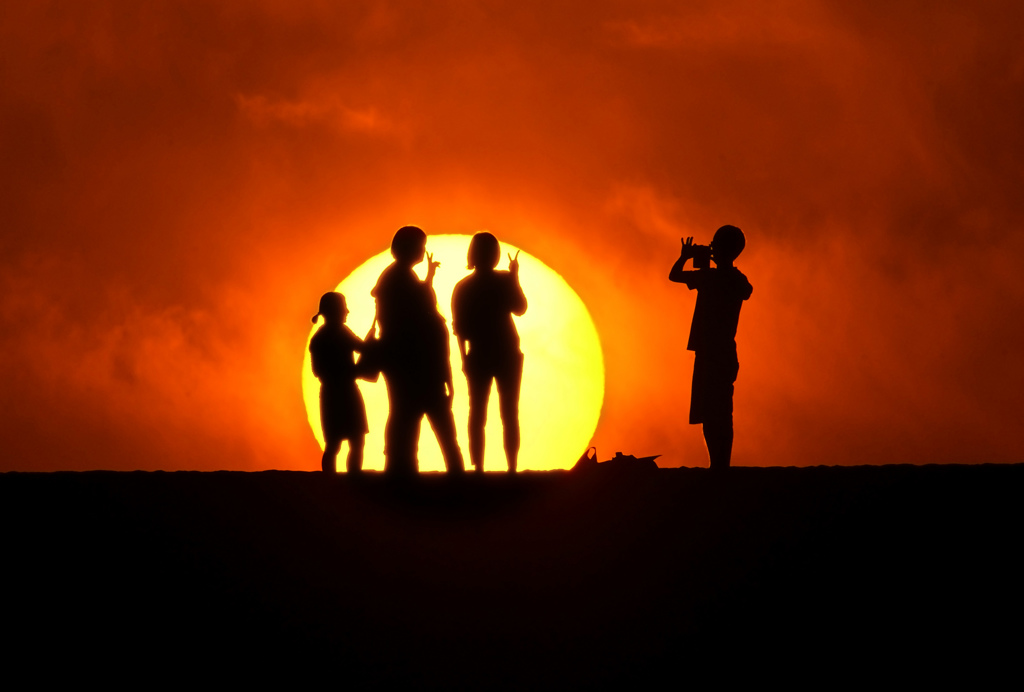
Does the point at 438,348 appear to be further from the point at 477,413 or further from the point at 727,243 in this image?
the point at 727,243

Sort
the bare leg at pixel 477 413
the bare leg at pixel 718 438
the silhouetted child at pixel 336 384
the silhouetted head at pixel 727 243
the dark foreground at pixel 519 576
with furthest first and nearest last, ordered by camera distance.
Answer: the silhouetted child at pixel 336 384 < the silhouetted head at pixel 727 243 < the bare leg at pixel 718 438 < the bare leg at pixel 477 413 < the dark foreground at pixel 519 576

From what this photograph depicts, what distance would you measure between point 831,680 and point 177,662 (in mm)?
3112

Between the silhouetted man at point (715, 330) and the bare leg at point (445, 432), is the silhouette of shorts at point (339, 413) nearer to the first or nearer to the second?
the bare leg at point (445, 432)

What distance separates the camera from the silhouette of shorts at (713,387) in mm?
7184

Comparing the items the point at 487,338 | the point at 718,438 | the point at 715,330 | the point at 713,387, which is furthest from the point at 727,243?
the point at 487,338

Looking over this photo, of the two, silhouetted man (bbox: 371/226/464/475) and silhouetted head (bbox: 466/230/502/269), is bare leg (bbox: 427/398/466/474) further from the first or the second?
silhouetted head (bbox: 466/230/502/269)

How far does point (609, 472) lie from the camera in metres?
5.70

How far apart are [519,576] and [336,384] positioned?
8.89ft

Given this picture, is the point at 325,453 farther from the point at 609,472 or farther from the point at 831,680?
the point at 831,680

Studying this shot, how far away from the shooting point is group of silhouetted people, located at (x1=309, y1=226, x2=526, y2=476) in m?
7.14

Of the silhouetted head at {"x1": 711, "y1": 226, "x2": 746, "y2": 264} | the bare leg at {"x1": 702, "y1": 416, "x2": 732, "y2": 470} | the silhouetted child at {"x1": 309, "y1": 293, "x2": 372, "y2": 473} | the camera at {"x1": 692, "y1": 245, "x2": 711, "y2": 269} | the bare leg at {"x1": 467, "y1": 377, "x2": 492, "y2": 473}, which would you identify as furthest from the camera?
the silhouetted child at {"x1": 309, "y1": 293, "x2": 372, "y2": 473}

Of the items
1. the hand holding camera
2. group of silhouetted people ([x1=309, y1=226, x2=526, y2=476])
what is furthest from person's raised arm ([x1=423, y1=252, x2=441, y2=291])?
the hand holding camera

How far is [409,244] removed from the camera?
716 centimetres

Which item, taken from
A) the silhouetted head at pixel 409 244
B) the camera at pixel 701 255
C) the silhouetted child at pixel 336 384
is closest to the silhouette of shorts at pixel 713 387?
the camera at pixel 701 255
